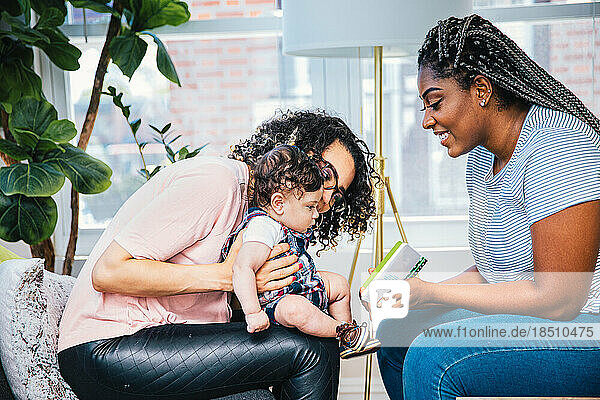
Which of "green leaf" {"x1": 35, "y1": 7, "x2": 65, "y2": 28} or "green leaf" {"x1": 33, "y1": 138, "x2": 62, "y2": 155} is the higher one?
"green leaf" {"x1": 35, "y1": 7, "x2": 65, "y2": 28}

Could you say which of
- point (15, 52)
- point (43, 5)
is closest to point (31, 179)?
point (15, 52)

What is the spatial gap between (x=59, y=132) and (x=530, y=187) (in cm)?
145

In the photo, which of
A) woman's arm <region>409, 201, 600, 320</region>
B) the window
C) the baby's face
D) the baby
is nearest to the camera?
woman's arm <region>409, 201, 600, 320</region>

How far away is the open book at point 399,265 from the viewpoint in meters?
1.40

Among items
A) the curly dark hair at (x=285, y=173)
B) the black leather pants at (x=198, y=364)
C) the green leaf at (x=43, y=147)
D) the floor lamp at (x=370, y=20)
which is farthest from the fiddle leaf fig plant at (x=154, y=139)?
the black leather pants at (x=198, y=364)

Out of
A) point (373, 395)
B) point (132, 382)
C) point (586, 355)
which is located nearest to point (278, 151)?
point (132, 382)

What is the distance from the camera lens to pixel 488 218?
1.42 m

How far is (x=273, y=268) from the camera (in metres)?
1.34

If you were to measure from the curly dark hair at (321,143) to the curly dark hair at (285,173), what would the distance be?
6 centimetres

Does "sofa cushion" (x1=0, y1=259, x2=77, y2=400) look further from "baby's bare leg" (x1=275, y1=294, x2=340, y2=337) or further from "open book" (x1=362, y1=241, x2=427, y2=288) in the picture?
"open book" (x1=362, y1=241, x2=427, y2=288)

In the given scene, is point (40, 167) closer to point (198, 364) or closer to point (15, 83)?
point (15, 83)

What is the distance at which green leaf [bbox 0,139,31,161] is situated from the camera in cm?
200

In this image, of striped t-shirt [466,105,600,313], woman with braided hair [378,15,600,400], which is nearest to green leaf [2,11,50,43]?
woman with braided hair [378,15,600,400]

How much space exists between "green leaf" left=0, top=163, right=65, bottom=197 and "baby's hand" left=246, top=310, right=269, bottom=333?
1035 mm
